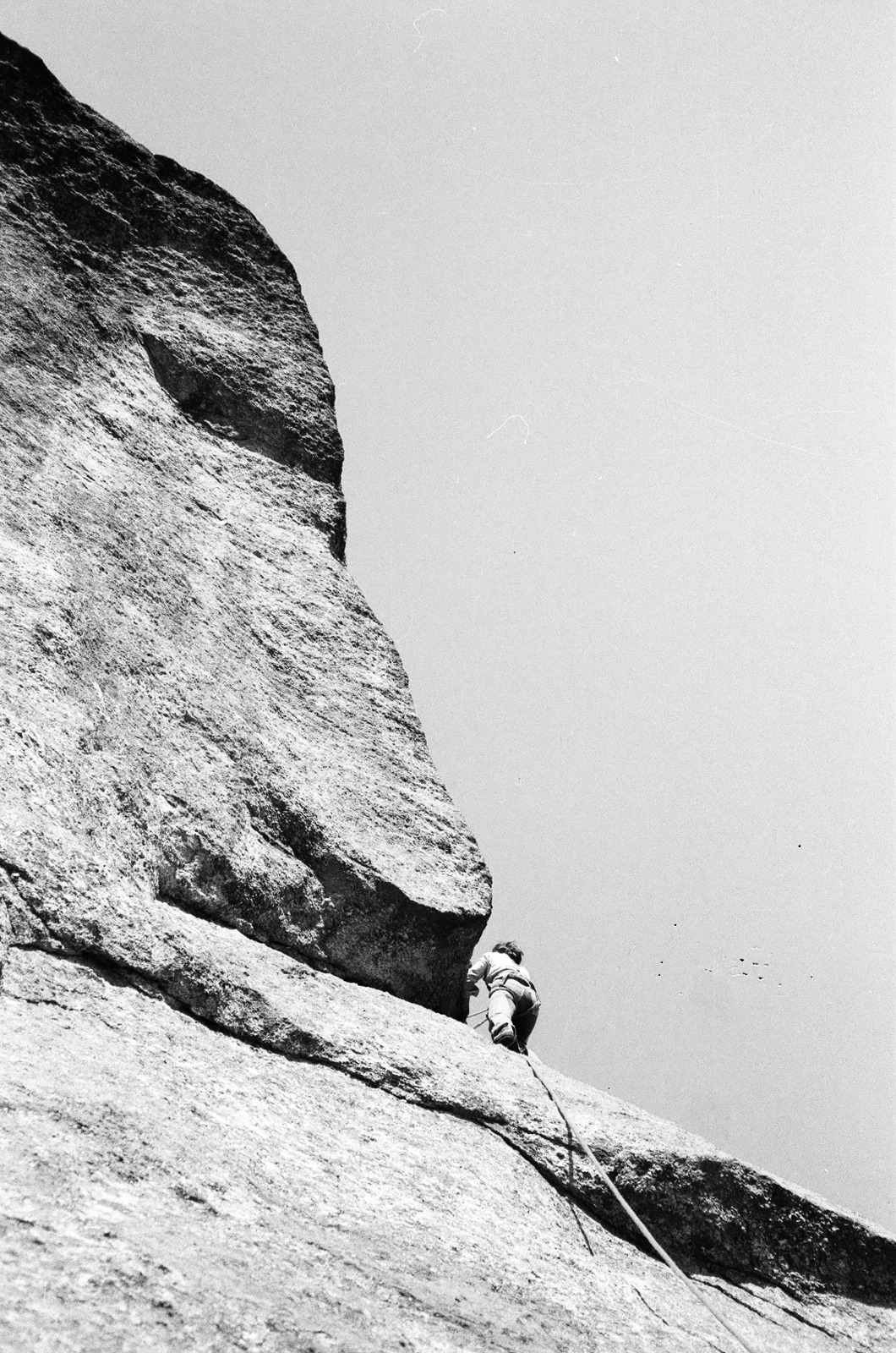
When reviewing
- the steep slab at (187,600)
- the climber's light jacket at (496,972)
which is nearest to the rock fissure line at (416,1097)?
the steep slab at (187,600)

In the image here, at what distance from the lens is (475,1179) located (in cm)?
379

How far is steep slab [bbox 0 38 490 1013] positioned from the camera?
4.43 meters

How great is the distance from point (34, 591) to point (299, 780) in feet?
5.55

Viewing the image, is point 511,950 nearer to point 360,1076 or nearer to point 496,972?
point 496,972

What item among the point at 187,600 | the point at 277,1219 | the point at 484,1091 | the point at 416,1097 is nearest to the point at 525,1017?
the point at 484,1091

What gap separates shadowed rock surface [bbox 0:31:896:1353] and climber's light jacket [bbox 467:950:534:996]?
1152 mm

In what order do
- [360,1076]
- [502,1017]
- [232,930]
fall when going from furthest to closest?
1. [502,1017]
2. [232,930]
3. [360,1076]

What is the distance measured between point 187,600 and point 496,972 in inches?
136

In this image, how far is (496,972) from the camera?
7.04 meters

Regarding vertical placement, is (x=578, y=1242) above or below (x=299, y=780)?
below

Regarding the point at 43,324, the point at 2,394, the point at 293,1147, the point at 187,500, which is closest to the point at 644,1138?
the point at 293,1147

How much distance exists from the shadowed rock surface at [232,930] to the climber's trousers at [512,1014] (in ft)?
2.28

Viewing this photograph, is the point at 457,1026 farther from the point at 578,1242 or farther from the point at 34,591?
the point at 34,591

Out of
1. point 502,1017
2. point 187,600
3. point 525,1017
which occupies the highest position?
point 187,600
